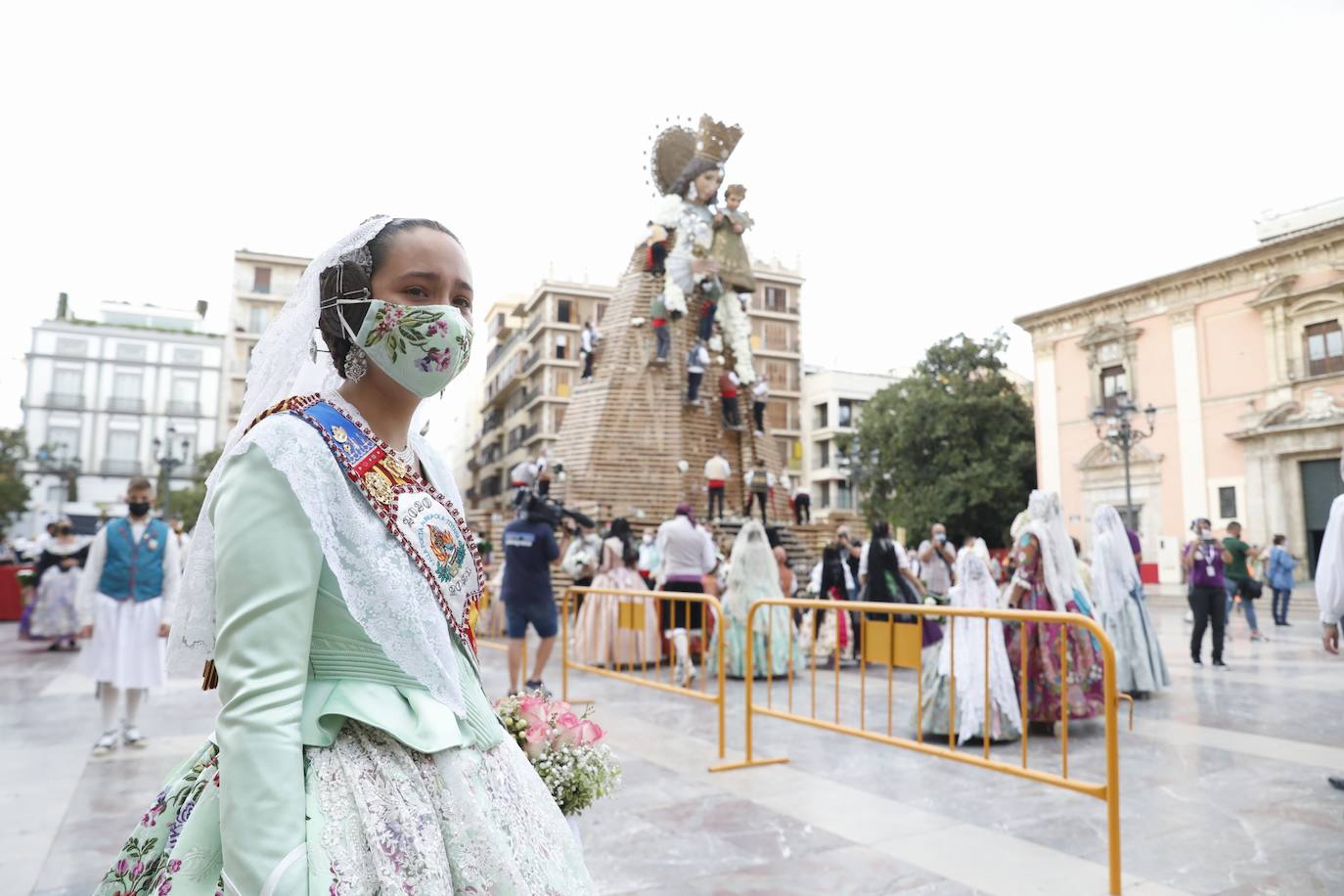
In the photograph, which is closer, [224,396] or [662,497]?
[662,497]

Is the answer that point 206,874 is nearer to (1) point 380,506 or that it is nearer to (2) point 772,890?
(1) point 380,506

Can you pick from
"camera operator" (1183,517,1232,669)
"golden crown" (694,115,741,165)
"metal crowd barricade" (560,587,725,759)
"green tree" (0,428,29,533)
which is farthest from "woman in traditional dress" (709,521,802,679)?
"green tree" (0,428,29,533)

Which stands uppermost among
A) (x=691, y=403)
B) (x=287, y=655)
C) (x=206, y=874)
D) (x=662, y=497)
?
(x=691, y=403)

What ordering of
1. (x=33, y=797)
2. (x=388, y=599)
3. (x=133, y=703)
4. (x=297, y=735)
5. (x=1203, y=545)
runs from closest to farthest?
(x=297, y=735) → (x=388, y=599) → (x=33, y=797) → (x=133, y=703) → (x=1203, y=545)

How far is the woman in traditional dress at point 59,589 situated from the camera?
11.5 meters

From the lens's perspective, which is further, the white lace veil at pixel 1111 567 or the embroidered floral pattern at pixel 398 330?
the white lace veil at pixel 1111 567

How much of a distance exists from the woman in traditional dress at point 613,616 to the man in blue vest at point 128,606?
12.3 feet

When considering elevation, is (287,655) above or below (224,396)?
below

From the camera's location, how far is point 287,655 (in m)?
1.23

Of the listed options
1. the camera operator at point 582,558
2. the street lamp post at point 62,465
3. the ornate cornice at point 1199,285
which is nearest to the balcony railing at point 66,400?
the street lamp post at point 62,465

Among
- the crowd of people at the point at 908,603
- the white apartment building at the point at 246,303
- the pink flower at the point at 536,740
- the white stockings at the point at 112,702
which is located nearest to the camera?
the pink flower at the point at 536,740

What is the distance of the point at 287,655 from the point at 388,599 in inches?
7.0

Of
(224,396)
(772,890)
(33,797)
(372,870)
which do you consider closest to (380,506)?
(372,870)

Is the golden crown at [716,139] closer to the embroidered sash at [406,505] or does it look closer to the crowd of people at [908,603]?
the crowd of people at [908,603]
